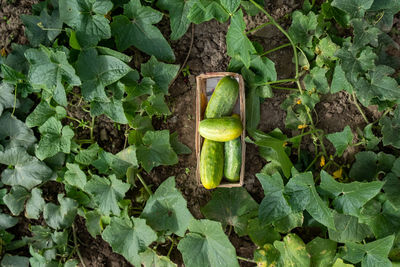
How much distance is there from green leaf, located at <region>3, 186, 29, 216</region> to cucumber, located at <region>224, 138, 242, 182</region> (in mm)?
1263

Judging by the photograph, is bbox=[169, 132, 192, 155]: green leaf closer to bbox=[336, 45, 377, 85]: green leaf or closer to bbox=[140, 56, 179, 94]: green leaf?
bbox=[140, 56, 179, 94]: green leaf

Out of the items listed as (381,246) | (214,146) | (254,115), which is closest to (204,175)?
(214,146)

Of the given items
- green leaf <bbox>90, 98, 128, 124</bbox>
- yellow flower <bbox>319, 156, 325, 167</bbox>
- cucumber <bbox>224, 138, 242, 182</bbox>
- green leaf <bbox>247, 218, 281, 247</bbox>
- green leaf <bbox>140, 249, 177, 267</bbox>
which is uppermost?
green leaf <bbox>90, 98, 128, 124</bbox>

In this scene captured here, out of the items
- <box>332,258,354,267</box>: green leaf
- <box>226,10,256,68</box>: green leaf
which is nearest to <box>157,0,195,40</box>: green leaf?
<box>226,10,256,68</box>: green leaf

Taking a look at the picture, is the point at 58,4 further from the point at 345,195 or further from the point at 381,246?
the point at 381,246

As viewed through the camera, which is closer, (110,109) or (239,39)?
(239,39)

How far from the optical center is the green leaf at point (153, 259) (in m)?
2.17

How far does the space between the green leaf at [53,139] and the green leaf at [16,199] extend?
1.11ft

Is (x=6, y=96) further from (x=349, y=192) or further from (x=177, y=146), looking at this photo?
(x=349, y=192)

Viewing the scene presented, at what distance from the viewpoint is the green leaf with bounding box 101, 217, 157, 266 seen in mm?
2078

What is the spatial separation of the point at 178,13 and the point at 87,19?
486 millimetres

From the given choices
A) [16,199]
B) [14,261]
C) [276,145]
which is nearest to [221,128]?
[276,145]

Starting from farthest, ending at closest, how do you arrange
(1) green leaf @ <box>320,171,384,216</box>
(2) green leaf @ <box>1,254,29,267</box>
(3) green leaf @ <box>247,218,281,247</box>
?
1. (2) green leaf @ <box>1,254,29,267</box>
2. (3) green leaf @ <box>247,218,281,247</box>
3. (1) green leaf @ <box>320,171,384,216</box>

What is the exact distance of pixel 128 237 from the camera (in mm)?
2111
